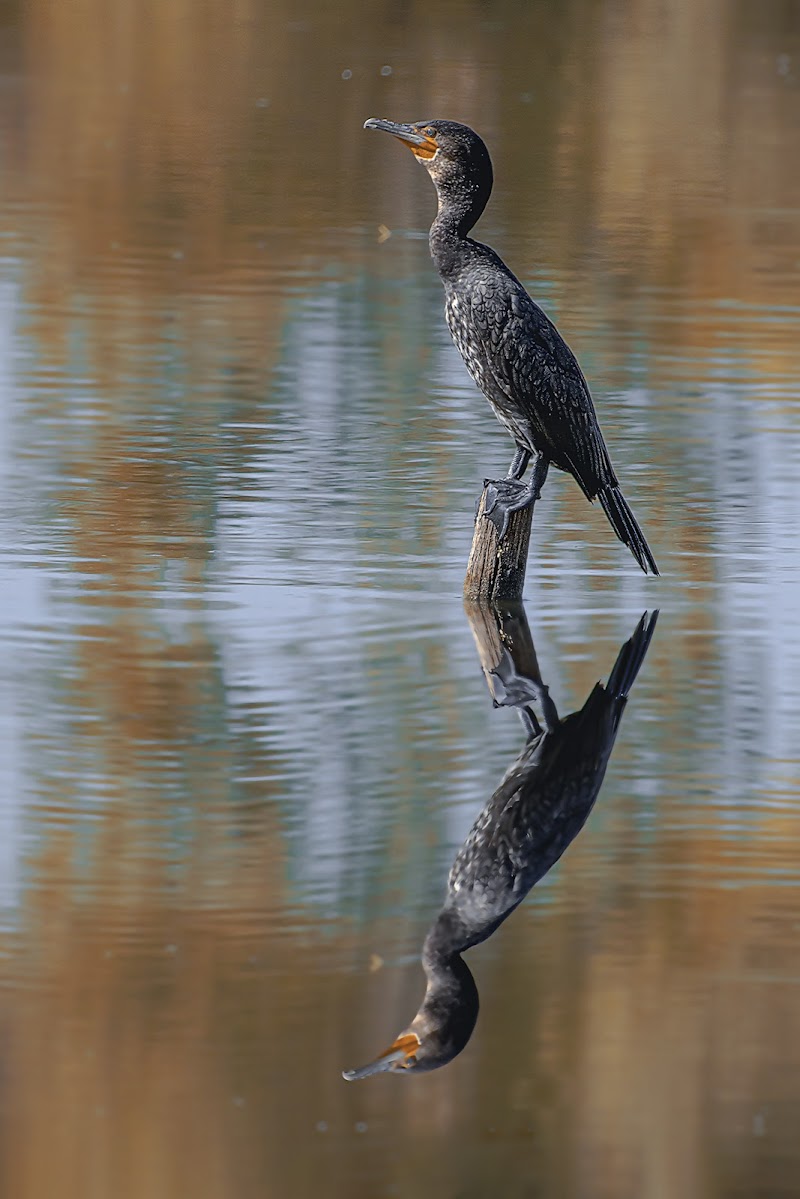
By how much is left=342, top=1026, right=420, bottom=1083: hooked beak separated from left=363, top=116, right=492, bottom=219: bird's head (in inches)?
137

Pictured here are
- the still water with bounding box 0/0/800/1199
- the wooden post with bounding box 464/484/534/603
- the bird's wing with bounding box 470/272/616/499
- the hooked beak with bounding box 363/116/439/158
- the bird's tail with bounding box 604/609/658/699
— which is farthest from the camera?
the wooden post with bounding box 464/484/534/603

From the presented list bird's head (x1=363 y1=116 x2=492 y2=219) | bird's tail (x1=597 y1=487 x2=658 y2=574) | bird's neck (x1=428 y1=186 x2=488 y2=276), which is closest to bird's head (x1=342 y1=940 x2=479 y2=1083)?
bird's tail (x1=597 y1=487 x2=658 y2=574)

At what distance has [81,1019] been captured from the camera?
4.05m

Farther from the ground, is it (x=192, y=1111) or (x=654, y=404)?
(x=192, y=1111)

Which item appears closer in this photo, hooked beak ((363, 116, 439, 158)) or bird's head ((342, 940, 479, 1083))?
bird's head ((342, 940, 479, 1083))

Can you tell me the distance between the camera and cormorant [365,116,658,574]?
675 cm

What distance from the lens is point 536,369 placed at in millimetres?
6770

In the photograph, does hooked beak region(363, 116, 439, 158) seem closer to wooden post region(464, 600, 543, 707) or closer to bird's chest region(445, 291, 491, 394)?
bird's chest region(445, 291, 491, 394)

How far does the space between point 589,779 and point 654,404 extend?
469 centimetres

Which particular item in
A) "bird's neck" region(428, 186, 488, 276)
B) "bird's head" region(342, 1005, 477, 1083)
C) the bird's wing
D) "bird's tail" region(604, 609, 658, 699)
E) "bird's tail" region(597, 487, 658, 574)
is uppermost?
"bird's neck" region(428, 186, 488, 276)

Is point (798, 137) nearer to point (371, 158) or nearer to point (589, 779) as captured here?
point (371, 158)

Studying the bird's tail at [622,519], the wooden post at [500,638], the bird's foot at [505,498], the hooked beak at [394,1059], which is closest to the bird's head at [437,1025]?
the hooked beak at [394,1059]

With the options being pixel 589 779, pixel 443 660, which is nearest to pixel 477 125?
pixel 443 660

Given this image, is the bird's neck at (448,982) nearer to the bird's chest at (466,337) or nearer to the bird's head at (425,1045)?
the bird's head at (425,1045)
